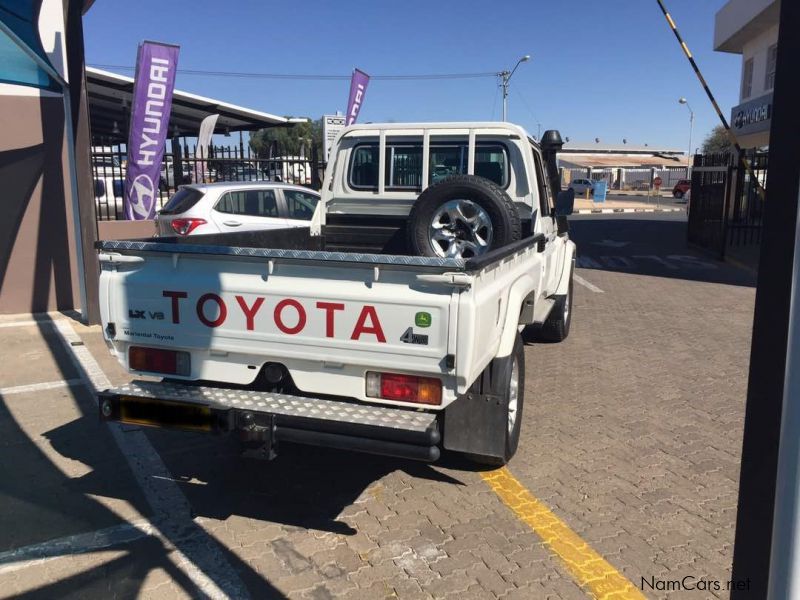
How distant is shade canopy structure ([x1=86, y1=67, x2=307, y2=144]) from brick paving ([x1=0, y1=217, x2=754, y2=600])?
35.8 feet

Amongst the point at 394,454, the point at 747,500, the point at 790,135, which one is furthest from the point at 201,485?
the point at 790,135

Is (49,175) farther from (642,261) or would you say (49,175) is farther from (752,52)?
(752,52)

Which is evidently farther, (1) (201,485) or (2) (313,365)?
(1) (201,485)

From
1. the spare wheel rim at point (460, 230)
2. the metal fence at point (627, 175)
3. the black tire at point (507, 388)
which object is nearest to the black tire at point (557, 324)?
the spare wheel rim at point (460, 230)

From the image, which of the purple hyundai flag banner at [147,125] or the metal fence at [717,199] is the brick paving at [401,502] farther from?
the metal fence at [717,199]

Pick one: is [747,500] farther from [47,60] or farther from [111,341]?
[47,60]

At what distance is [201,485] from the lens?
4.08 meters

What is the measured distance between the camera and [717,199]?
15.3 m

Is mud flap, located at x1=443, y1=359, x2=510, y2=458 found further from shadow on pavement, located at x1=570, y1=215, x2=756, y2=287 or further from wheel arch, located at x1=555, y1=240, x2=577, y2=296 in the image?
shadow on pavement, located at x1=570, y1=215, x2=756, y2=287

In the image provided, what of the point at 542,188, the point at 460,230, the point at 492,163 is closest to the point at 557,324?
the point at 542,188

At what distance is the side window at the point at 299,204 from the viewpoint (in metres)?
10.4

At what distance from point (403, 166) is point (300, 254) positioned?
2.71m

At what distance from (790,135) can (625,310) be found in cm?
839

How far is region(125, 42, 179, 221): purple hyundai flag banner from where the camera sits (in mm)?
9953
